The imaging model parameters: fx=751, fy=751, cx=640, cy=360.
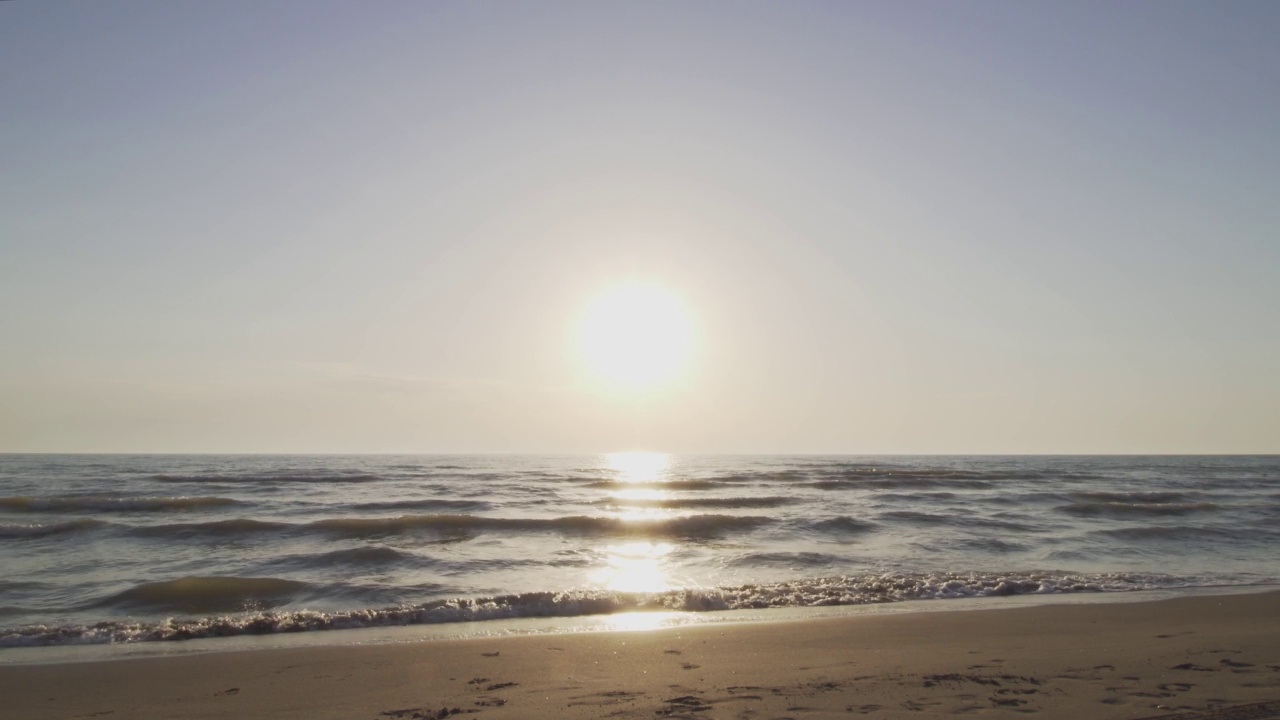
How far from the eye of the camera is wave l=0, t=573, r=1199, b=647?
9.91 m

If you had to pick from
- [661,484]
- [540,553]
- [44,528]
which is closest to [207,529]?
[44,528]

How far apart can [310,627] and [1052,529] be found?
2088 centimetres

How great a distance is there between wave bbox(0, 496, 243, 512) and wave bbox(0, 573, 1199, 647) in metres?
17.5

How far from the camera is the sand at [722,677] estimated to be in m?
6.27

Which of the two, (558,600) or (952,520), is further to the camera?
(952,520)

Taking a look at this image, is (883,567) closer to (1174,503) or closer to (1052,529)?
(1052,529)

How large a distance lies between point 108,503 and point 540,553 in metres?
20.2

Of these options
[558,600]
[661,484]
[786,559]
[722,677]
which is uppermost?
[722,677]

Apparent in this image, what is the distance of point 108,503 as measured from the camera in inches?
1097

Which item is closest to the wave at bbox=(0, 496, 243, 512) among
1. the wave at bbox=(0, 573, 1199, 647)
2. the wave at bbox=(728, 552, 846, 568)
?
the wave at bbox=(0, 573, 1199, 647)

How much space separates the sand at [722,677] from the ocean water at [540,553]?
2.35 meters

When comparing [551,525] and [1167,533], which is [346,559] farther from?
[1167,533]

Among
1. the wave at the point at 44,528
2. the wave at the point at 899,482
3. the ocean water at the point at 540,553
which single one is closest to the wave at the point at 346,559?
the ocean water at the point at 540,553

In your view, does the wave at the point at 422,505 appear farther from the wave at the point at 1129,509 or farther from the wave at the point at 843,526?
the wave at the point at 1129,509
